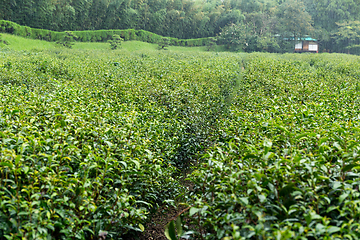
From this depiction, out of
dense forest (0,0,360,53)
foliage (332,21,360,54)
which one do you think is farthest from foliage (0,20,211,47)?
foliage (332,21,360,54)

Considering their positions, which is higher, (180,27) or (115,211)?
(180,27)

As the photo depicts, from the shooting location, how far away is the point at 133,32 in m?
36.7

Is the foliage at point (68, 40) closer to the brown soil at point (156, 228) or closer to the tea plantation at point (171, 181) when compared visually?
the tea plantation at point (171, 181)

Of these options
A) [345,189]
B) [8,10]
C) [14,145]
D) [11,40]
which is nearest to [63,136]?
[14,145]

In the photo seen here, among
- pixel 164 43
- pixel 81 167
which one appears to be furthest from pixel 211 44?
pixel 81 167

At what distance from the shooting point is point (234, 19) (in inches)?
1898

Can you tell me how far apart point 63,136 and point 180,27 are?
4705cm

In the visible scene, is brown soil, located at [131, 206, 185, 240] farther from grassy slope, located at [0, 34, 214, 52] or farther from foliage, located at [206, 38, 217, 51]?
foliage, located at [206, 38, 217, 51]

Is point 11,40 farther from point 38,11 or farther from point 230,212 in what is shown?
point 230,212

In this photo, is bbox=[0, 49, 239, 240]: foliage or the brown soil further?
the brown soil

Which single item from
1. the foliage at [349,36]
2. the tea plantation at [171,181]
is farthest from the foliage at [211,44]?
the tea plantation at [171,181]

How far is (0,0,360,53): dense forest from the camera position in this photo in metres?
34.4

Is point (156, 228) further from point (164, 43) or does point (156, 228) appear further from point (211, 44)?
point (211, 44)

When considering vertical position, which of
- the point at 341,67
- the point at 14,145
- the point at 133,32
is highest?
the point at 133,32
